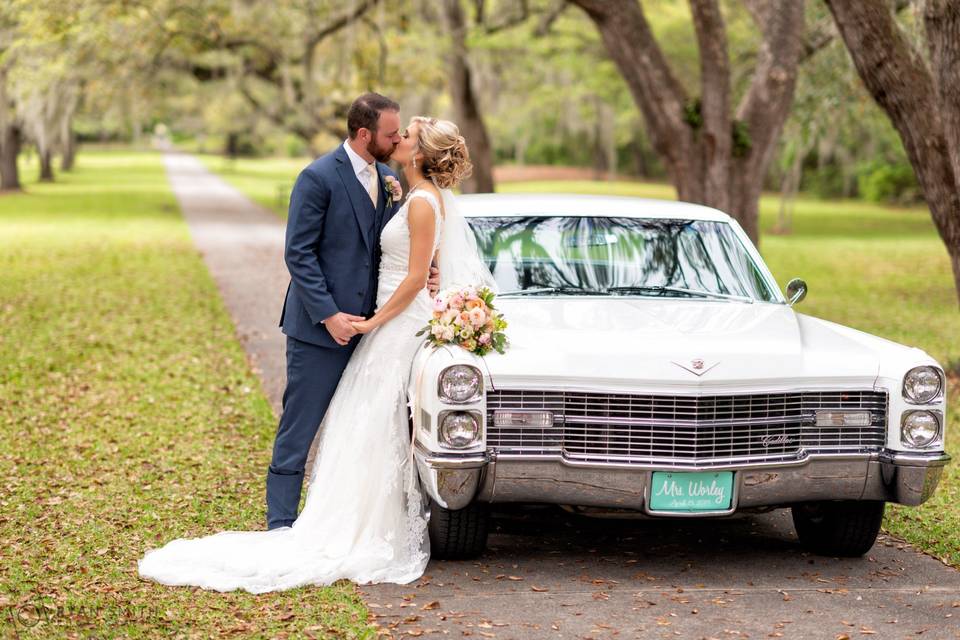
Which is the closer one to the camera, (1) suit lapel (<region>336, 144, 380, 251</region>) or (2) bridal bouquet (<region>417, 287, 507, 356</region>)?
(2) bridal bouquet (<region>417, 287, 507, 356</region>)

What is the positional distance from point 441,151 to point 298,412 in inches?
53.8

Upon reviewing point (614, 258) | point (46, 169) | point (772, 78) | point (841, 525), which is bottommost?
point (46, 169)

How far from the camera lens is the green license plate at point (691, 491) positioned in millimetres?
5117

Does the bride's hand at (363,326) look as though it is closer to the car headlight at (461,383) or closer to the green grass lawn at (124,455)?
the car headlight at (461,383)

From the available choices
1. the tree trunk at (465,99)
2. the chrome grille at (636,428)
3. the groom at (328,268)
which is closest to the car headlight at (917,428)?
the chrome grille at (636,428)

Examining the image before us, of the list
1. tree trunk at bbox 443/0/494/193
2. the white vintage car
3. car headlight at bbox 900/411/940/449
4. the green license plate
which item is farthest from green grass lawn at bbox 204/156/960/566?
tree trunk at bbox 443/0/494/193

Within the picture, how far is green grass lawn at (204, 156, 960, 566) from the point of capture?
6859mm

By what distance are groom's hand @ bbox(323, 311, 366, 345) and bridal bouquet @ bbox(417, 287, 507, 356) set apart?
0.39 m

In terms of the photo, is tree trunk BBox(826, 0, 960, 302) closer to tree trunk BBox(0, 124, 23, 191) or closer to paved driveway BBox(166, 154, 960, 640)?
paved driveway BBox(166, 154, 960, 640)

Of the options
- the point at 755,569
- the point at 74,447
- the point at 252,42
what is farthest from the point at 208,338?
the point at 252,42

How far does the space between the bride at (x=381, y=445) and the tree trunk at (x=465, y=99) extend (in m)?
17.1

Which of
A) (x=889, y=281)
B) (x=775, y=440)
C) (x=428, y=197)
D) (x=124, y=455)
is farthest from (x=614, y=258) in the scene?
(x=889, y=281)

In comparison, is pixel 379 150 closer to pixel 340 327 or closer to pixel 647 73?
pixel 340 327

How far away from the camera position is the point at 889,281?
20734 millimetres
